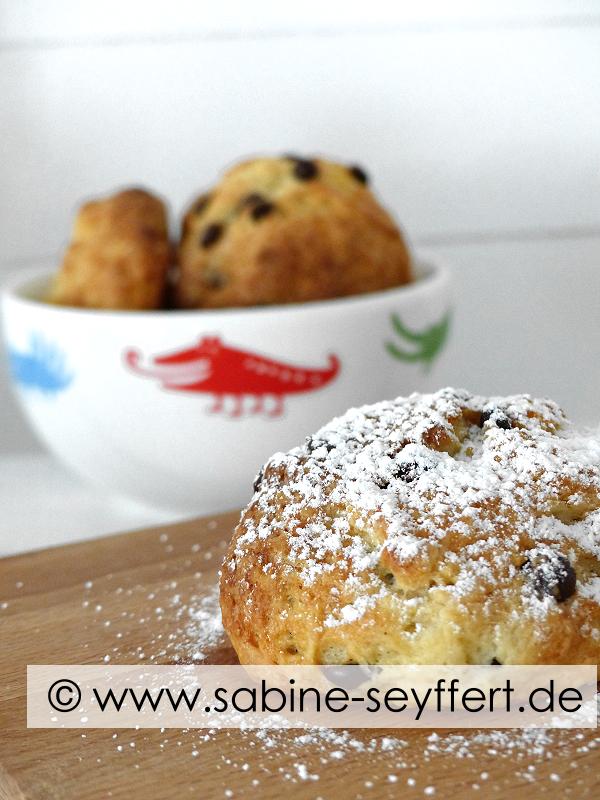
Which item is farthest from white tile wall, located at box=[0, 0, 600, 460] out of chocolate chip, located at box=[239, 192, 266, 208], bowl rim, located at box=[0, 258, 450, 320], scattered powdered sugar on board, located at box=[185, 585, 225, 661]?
scattered powdered sugar on board, located at box=[185, 585, 225, 661]

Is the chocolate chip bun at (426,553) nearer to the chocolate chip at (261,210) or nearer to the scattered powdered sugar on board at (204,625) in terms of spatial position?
the scattered powdered sugar on board at (204,625)

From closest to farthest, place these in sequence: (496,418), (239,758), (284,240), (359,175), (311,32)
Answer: (239,758) → (496,418) → (284,240) → (359,175) → (311,32)

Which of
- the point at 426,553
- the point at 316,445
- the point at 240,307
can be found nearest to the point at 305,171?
the point at 240,307

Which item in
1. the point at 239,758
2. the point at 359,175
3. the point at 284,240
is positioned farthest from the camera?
the point at 359,175

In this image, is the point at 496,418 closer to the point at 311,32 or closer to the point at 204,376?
the point at 204,376

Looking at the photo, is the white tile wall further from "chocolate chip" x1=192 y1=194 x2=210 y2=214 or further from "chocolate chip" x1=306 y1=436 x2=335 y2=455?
"chocolate chip" x1=306 y1=436 x2=335 y2=455
